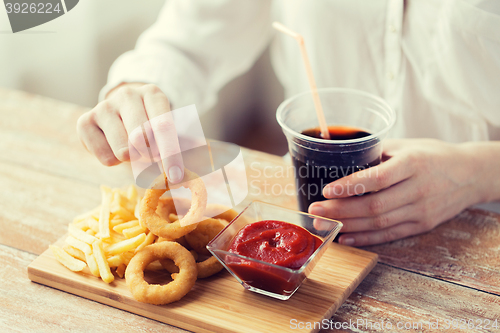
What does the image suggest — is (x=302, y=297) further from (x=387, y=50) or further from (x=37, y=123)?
(x=37, y=123)

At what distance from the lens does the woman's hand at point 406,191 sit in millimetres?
1447

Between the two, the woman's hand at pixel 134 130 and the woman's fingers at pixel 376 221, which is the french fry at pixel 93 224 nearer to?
the woman's hand at pixel 134 130

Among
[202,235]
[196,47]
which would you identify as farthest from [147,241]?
[196,47]

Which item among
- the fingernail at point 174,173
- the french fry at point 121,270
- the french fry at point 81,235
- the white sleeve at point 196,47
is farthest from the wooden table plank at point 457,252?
the white sleeve at point 196,47

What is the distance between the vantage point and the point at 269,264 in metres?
1.14

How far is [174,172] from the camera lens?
1.28 m

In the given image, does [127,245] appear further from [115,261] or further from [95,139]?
[95,139]

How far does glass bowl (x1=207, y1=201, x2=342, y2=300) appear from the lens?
3.83 ft

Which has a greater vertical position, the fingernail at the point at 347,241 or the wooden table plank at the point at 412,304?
the fingernail at the point at 347,241

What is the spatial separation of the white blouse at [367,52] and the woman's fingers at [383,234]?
721 mm

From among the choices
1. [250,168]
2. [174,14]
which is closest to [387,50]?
[250,168]

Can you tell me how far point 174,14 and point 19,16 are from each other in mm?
693

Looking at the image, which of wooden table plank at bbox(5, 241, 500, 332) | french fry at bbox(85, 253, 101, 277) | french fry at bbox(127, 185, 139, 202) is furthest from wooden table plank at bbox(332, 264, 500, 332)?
french fry at bbox(127, 185, 139, 202)

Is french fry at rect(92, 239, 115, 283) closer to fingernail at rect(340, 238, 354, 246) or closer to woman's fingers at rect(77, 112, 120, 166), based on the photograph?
woman's fingers at rect(77, 112, 120, 166)
